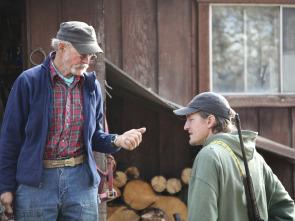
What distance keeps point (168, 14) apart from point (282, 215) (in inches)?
138

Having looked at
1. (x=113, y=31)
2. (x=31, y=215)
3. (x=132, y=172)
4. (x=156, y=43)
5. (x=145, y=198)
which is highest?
(x=113, y=31)

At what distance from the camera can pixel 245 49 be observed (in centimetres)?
648

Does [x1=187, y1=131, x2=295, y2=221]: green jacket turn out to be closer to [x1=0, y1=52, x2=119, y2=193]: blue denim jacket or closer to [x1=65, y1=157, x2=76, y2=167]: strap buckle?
[x1=65, y1=157, x2=76, y2=167]: strap buckle

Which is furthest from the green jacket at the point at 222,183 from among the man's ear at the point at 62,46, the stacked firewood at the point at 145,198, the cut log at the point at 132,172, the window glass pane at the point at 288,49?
the window glass pane at the point at 288,49

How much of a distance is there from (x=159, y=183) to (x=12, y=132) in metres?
2.97

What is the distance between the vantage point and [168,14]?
618cm

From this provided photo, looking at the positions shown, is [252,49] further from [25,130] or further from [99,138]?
[25,130]

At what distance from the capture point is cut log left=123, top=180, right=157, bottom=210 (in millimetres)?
5707

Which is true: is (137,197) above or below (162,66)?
below

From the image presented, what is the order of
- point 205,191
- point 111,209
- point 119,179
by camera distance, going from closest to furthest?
point 205,191, point 111,209, point 119,179

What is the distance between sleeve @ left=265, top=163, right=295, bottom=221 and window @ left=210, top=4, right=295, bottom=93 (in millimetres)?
3239

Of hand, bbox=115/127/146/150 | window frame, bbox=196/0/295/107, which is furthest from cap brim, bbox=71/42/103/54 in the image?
window frame, bbox=196/0/295/107

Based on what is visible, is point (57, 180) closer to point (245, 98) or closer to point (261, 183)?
point (261, 183)

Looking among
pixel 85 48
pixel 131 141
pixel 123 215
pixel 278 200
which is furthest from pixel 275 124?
pixel 85 48
